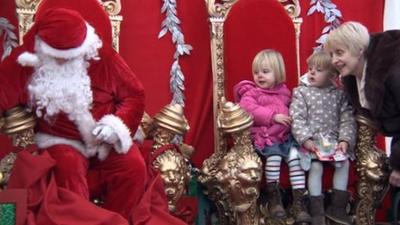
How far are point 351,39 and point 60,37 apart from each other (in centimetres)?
157

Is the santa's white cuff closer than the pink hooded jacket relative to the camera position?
Yes

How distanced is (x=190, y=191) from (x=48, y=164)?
1.20m

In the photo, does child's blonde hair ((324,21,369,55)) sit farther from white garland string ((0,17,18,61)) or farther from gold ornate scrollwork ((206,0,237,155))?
white garland string ((0,17,18,61))

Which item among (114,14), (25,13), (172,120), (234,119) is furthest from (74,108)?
(114,14)

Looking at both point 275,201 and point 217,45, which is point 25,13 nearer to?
point 217,45

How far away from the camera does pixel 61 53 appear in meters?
3.71

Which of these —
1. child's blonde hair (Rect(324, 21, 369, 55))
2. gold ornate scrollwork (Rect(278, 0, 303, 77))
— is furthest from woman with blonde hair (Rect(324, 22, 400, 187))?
gold ornate scrollwork (Rect(278, 0, 303, 77))

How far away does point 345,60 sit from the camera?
Answer: 4.15 metres

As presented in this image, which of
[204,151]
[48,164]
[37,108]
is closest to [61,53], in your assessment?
[37,108]

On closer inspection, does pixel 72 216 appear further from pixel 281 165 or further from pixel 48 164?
pixel 281 165

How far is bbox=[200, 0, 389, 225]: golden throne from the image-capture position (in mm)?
4188

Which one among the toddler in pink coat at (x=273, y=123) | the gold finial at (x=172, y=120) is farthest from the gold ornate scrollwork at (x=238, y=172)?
the gold finial at (x=172, y=120)

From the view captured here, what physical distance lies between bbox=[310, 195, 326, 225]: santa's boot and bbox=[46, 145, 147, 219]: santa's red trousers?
38.3 inches

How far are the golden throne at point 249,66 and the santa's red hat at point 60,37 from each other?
0.94 m
